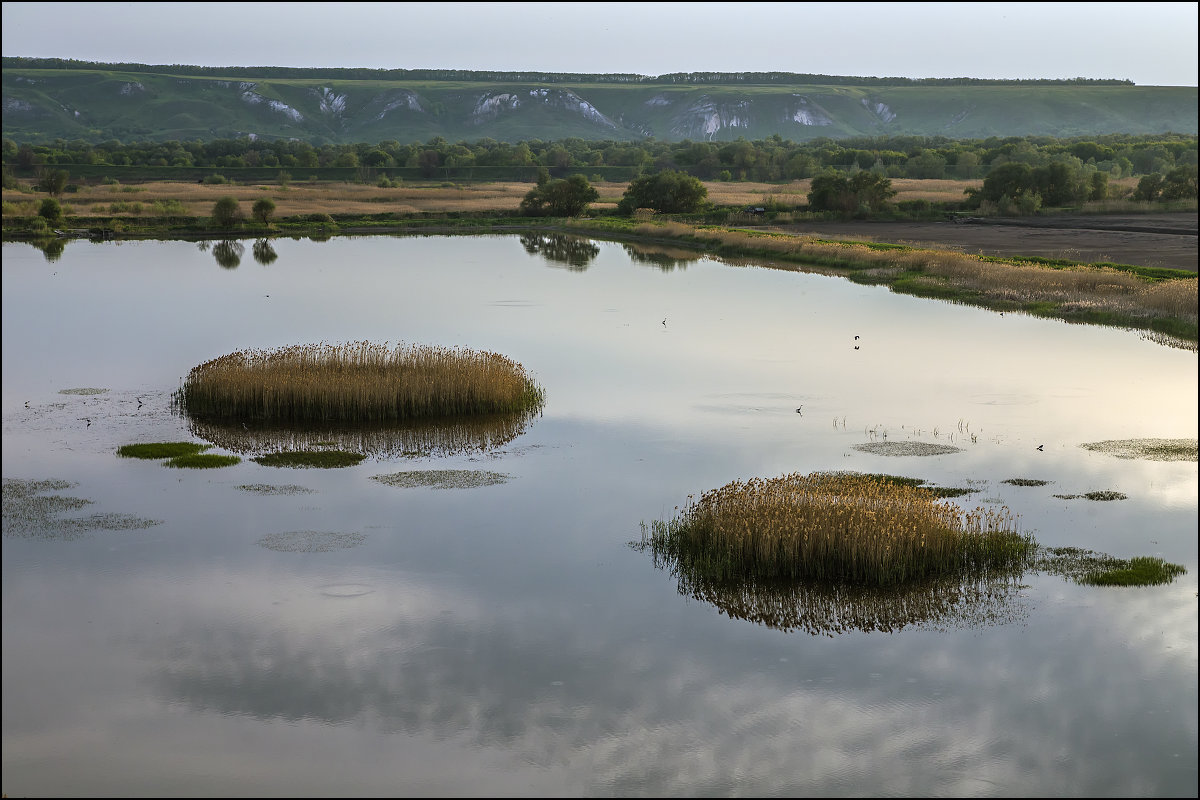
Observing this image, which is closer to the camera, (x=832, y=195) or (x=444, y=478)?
(x=444, y=478)

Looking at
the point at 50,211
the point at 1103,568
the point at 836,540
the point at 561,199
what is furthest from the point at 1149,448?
the point at 50,211

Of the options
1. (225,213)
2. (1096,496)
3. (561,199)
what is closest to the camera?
(1096,496)

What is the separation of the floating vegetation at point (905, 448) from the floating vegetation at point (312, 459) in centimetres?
968

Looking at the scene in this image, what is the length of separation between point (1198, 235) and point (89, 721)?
6646cm

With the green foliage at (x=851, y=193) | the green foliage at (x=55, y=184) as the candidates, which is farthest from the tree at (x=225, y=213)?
the green foliage at (x=851, y=193)

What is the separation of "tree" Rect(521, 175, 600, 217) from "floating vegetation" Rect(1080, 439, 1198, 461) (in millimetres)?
72838

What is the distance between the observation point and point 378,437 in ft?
77.3

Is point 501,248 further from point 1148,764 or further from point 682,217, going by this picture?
point 1148,764

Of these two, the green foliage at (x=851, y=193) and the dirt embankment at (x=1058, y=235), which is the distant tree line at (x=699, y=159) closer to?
the green foliage at (x=851, y=193)

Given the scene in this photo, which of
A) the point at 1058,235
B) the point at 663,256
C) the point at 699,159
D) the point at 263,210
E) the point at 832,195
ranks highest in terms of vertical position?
the point at 699,159

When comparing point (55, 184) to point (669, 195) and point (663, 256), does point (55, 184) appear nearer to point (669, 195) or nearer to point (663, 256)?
point (669, 195)

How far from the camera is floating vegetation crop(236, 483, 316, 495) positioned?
19844mm

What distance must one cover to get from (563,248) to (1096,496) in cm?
5495

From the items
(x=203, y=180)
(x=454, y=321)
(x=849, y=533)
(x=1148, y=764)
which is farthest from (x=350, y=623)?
(x=203, y=180)
